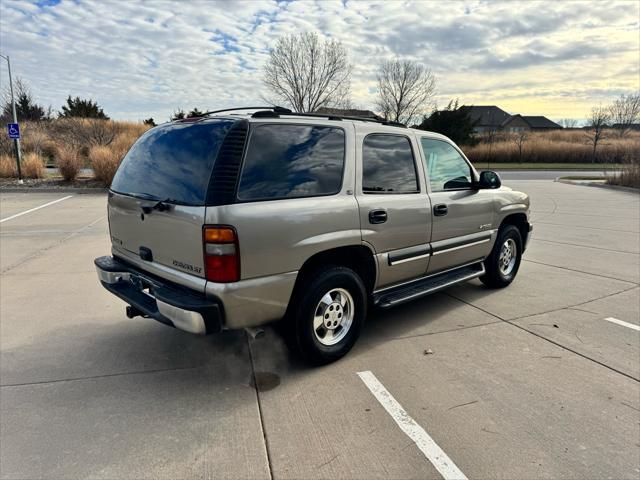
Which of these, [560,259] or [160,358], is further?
[560,259]

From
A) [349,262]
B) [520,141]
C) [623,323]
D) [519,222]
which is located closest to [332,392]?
[349,262]

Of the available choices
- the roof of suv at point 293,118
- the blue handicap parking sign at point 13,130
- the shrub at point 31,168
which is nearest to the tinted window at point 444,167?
the roof of suv at point 293,118

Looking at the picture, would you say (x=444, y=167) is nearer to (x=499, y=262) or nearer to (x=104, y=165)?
(x=499, y=262)

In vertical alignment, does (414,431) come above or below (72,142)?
below

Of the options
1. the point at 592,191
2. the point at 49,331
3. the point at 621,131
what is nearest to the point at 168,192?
the point at 49,331

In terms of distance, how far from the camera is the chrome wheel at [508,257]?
535 centimetres

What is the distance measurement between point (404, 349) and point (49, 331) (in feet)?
11.2

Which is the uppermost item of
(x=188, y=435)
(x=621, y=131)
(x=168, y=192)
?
(x=621, y=131)

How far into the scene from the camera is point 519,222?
5562 mm

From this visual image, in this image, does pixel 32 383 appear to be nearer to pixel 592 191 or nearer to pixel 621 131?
pixel 592 191

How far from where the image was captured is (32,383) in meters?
3.16

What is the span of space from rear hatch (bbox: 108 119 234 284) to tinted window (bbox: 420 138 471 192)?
223 cm

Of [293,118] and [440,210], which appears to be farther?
[440,210]

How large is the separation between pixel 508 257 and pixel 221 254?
4.22 metres
